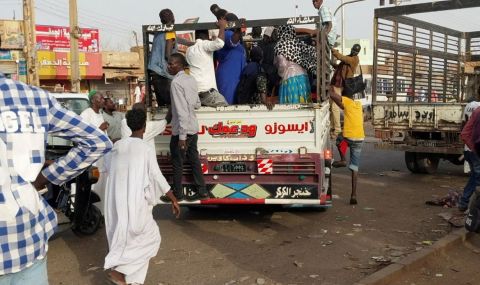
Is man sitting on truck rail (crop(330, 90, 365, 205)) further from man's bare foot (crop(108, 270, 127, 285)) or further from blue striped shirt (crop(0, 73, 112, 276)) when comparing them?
blue striped shirt (crop(0, 73, 112, 276))

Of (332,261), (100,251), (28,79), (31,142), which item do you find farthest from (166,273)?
(28,79)

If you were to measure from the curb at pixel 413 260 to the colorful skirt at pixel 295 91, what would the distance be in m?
2.32

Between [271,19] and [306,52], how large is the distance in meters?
0.82

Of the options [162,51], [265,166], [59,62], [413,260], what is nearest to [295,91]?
[265,166]

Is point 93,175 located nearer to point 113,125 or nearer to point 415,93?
point 113,125

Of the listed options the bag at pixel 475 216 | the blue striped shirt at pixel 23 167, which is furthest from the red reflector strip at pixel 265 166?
the blue striped shirt at pixel 23 167

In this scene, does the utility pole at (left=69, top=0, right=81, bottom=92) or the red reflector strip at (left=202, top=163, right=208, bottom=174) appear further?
the utility pole at (left=69, top=0, right=81, bottom=92)

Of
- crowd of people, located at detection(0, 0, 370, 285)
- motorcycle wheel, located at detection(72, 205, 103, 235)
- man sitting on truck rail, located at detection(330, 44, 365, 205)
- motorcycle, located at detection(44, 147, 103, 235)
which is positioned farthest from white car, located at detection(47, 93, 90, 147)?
man sitting on truck rail, located at detection(330, 44, 365, 205)

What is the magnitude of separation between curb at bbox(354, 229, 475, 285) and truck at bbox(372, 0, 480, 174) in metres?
4.52

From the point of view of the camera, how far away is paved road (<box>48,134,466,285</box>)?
16.9 ft

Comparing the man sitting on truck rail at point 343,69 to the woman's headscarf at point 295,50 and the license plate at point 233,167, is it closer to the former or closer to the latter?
the woman's headscarf at point 295,50

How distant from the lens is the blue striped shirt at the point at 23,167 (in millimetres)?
2205

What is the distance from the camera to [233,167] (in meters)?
6.80

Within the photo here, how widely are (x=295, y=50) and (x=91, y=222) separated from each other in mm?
3367
